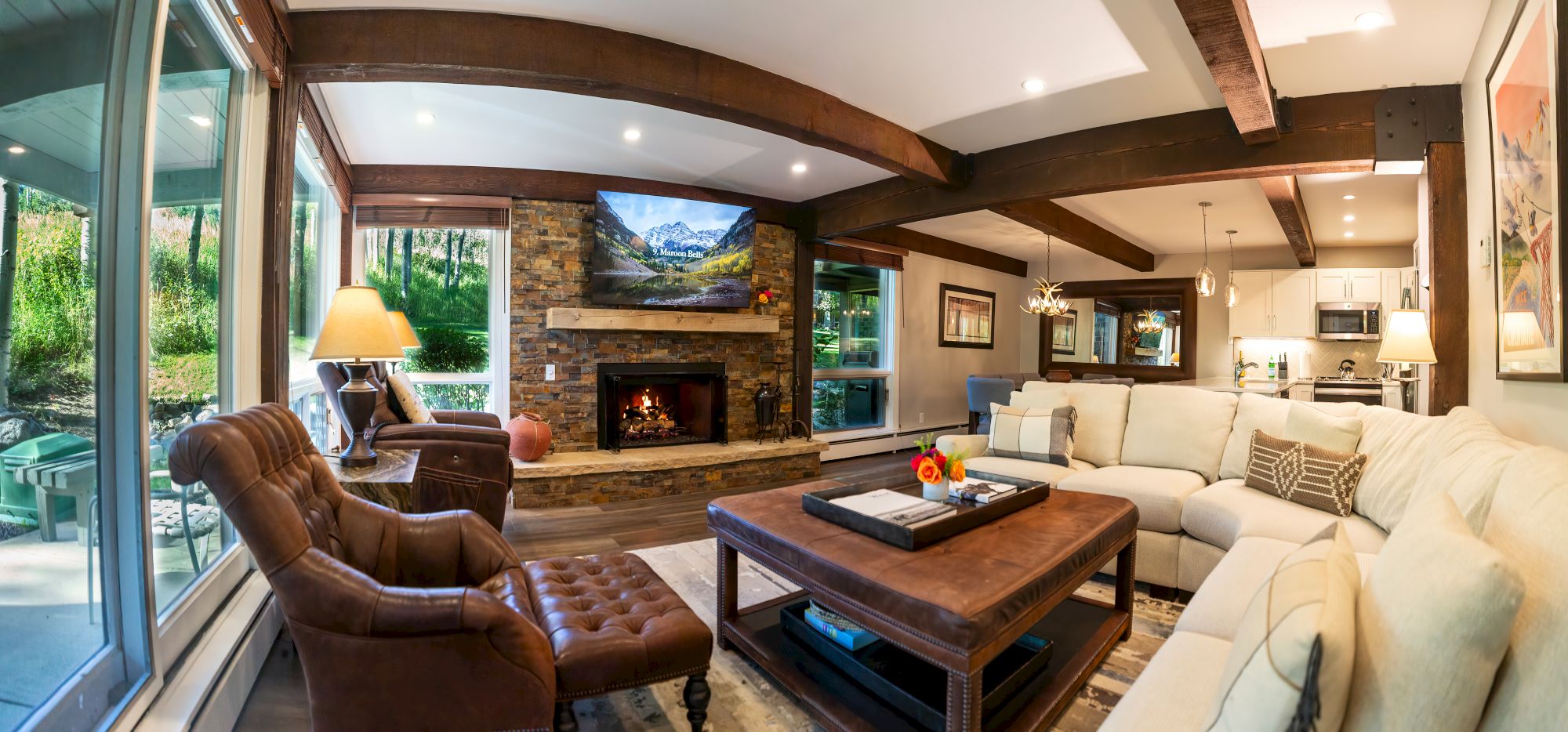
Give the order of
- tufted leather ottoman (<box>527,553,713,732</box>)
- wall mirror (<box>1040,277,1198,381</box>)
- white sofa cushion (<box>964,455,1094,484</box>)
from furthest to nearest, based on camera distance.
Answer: wall mirror (<box>1040,277,1198,381</box>) < white sofa cushion (<box>964,455,1094,484</box>) < tufted leather ottoman (<box>527,553,713,732</box>)

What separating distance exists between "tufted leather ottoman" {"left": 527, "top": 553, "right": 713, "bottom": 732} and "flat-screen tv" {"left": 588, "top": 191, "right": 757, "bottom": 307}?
3.23 m

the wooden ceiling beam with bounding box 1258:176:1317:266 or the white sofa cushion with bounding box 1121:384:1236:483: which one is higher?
the wooden ceiling beam with bounding box 1258:176:1317:266

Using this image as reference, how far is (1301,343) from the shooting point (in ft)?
24.2

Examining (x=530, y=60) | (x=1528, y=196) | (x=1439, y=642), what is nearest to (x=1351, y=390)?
(x=1528, y=196)

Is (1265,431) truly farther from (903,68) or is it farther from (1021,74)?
(903,68)

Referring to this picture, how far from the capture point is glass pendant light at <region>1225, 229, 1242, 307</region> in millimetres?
6406

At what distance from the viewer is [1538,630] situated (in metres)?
0.83

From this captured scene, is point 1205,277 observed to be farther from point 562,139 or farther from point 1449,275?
point 562,139

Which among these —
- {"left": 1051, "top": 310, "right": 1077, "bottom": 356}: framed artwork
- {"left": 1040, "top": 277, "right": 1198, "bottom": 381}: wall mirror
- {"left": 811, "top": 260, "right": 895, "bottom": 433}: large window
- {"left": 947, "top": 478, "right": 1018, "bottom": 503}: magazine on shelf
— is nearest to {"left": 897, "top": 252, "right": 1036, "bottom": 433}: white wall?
{"left": 811, "top": 260, "right": 895, "bottom": 433}: large window

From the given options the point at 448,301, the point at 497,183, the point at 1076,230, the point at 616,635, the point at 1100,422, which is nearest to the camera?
the point at 616,635

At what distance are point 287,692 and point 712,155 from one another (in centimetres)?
366

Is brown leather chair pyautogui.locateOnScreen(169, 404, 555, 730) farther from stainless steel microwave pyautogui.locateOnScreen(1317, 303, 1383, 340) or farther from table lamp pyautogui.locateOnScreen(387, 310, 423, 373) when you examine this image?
stainless steel microwave pyautogui.locateOnScreen(1317, 303, 1383, 340)

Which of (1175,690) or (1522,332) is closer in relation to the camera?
(1175,690)

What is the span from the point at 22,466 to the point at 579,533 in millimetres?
2752
